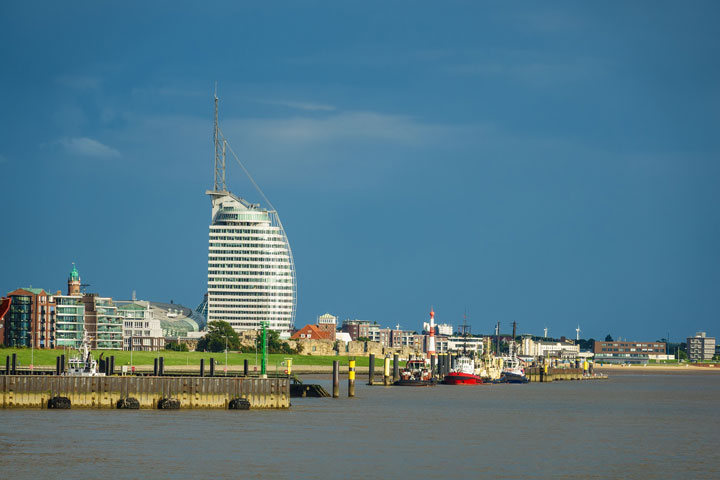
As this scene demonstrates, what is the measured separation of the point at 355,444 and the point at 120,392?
26.3 metres

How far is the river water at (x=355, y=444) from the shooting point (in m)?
64.3

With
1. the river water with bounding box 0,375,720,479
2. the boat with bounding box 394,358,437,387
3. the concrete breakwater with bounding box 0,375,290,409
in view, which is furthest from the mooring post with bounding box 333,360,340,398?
the boat with bounding box 394,358,437,387

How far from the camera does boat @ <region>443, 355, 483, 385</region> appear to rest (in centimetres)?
18938

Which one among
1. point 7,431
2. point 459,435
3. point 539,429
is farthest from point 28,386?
point 539,429

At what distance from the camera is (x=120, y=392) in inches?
3748

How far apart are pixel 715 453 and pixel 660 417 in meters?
35.9

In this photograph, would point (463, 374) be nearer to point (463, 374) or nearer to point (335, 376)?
point (463, 374)

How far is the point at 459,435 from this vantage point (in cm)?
8600

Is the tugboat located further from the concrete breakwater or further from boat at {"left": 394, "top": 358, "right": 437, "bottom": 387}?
the concrete breakwater

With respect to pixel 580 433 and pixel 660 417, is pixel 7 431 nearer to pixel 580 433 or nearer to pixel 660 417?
pixel 580 433

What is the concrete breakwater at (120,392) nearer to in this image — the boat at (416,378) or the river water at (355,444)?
the river water at (355,444)

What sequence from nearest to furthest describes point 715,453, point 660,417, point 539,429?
point 715,453 < point 539,429 < point 660,417

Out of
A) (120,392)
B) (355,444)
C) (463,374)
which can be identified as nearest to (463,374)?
(463,374)

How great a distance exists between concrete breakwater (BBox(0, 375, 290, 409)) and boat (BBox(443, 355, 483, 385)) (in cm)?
9615
